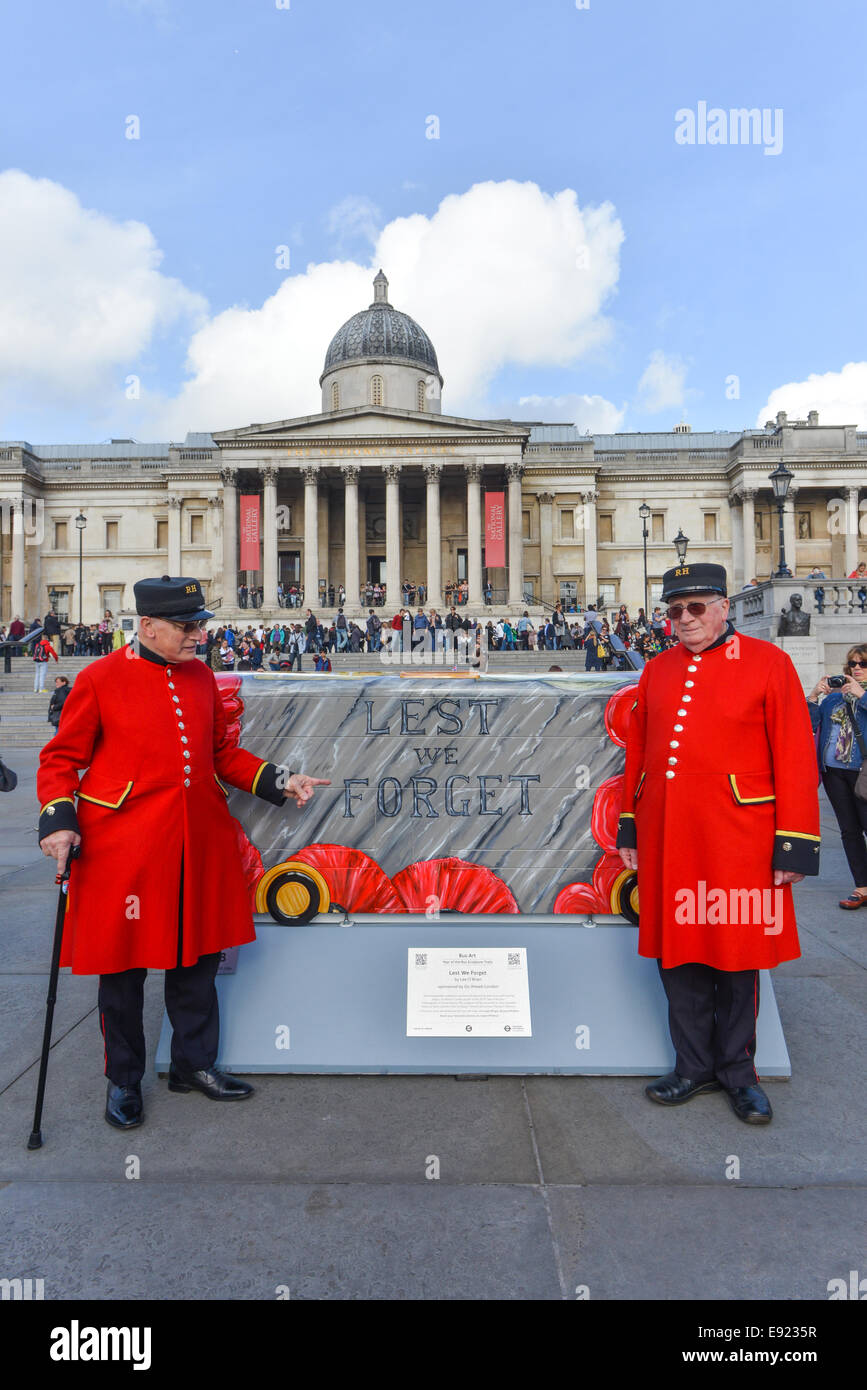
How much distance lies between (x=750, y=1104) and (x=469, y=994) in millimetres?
1133

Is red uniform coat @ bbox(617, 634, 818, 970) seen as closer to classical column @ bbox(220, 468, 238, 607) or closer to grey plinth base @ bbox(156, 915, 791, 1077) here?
grey plinth base @ bbox(156, 915, 791, 1077)

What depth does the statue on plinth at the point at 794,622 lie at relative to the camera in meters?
22.2

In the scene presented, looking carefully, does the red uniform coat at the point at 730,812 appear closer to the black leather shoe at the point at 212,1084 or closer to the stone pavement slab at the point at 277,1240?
the stone pavement slab at the point at 277,1240

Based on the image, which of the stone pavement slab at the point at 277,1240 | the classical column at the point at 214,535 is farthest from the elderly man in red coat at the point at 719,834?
the classical column at the point at 214,535

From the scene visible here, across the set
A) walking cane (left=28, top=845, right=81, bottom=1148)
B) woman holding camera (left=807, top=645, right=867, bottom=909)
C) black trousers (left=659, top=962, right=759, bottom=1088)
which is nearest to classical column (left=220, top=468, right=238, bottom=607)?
woman holding camera (left=807, top=645, right=867, bottom=909)

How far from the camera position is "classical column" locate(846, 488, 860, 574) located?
48.3 meters

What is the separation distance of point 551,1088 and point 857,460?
52.5m

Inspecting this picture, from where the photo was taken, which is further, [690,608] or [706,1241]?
[690,608]

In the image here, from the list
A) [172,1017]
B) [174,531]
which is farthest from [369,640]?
[172,1017]

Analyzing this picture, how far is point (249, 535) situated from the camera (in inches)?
1726

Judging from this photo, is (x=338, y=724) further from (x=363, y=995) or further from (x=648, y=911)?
(x=648, y=911)

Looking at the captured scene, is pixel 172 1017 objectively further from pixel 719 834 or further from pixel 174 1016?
pixel 719 834

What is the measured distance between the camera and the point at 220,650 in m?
25.8
